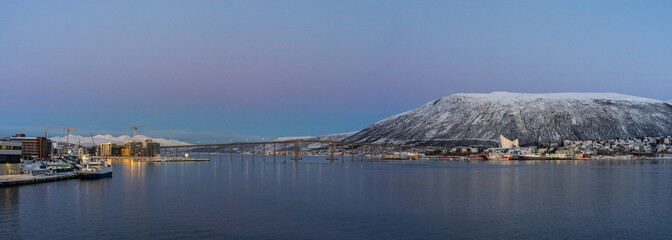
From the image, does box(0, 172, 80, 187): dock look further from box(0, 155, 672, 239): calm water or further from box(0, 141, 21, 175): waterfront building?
box(0, 141, 21, 175): waterfront building

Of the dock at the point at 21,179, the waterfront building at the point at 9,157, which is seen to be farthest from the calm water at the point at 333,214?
the waterfront building at the point at 9,157

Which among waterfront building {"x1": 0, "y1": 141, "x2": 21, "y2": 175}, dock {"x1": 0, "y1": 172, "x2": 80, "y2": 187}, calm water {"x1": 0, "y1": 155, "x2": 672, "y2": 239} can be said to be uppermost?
waterfront building {"x1": 0, "y1": 141, "x2": 21, "y2": 175}

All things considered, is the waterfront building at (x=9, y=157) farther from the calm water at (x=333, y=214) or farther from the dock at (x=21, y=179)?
the calm water at (x=333, y=214)

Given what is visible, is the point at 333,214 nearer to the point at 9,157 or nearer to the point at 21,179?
the point at 21,179

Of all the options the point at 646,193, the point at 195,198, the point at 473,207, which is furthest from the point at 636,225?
the point at 195,198

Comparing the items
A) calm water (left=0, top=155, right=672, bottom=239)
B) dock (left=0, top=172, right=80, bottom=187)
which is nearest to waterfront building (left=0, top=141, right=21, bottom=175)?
dock (left=0, top=172, right=80, bottom=187)

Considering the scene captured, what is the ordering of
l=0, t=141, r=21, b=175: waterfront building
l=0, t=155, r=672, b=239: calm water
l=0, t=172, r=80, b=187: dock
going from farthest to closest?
l=0, t=141, r=21, b=175: waterfront building < l=0, t=172, r=80, b=187: dock < l=0, t=155, r=672, b=239: calm water


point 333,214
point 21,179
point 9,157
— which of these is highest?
point 9,157

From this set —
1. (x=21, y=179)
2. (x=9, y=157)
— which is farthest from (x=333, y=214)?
(x=9, y=157)
